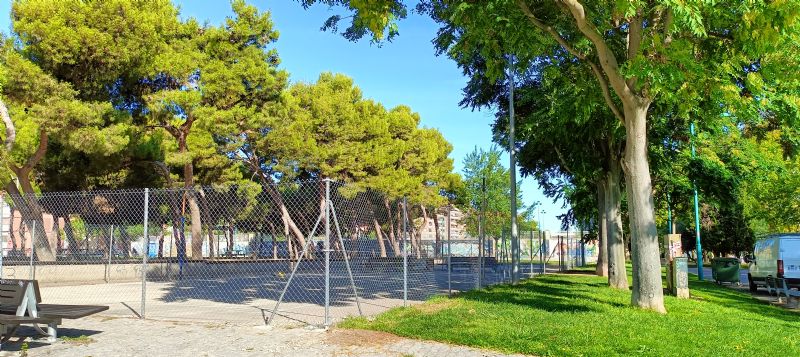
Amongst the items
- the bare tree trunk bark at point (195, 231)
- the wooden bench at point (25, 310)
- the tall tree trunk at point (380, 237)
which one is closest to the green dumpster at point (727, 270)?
the tall tree trunk at point (380, 237)

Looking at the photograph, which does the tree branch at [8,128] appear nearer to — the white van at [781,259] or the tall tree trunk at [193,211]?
the tall tree trunk at [193,211]

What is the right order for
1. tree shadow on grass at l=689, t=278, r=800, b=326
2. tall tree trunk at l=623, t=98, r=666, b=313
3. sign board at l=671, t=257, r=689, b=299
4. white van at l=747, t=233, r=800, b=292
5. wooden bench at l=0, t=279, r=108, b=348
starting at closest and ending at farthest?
1. wooden bench at l=0, t=279, r=108, b=348
2. tall tree trunk at l=623, t=98, r=666, b=313
3. tree shadow on grass at l=689, t=278, r=800, b=326
4. sign board at l=671, t=257, r=689, b=299
5. white van at l=747, t=233, r=800, b=292

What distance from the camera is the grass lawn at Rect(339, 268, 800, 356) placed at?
24.8ft

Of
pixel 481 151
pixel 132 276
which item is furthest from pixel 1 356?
pixel 481 151

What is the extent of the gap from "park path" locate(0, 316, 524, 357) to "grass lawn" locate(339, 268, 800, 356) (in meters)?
0.50

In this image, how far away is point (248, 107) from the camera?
30.0m

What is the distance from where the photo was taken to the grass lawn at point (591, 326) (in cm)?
755

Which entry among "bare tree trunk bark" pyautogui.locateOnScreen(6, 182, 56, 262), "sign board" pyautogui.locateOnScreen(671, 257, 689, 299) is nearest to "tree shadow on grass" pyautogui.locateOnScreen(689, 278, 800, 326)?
"sign board" pyautogui.locateOnScreen(671, 257, 689, 299)

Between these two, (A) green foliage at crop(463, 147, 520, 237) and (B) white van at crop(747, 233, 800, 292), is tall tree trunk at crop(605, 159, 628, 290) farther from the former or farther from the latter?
(A) green foliage at crop(463, 147, 520, 237)

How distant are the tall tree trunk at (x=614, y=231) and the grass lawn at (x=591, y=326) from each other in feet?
12.2

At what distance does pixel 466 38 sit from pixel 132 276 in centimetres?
1614

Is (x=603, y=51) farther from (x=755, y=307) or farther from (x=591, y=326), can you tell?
(x=755, y=307)

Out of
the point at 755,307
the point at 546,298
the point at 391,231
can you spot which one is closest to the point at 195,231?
the point at 391,231

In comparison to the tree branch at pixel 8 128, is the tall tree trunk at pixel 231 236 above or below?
below
